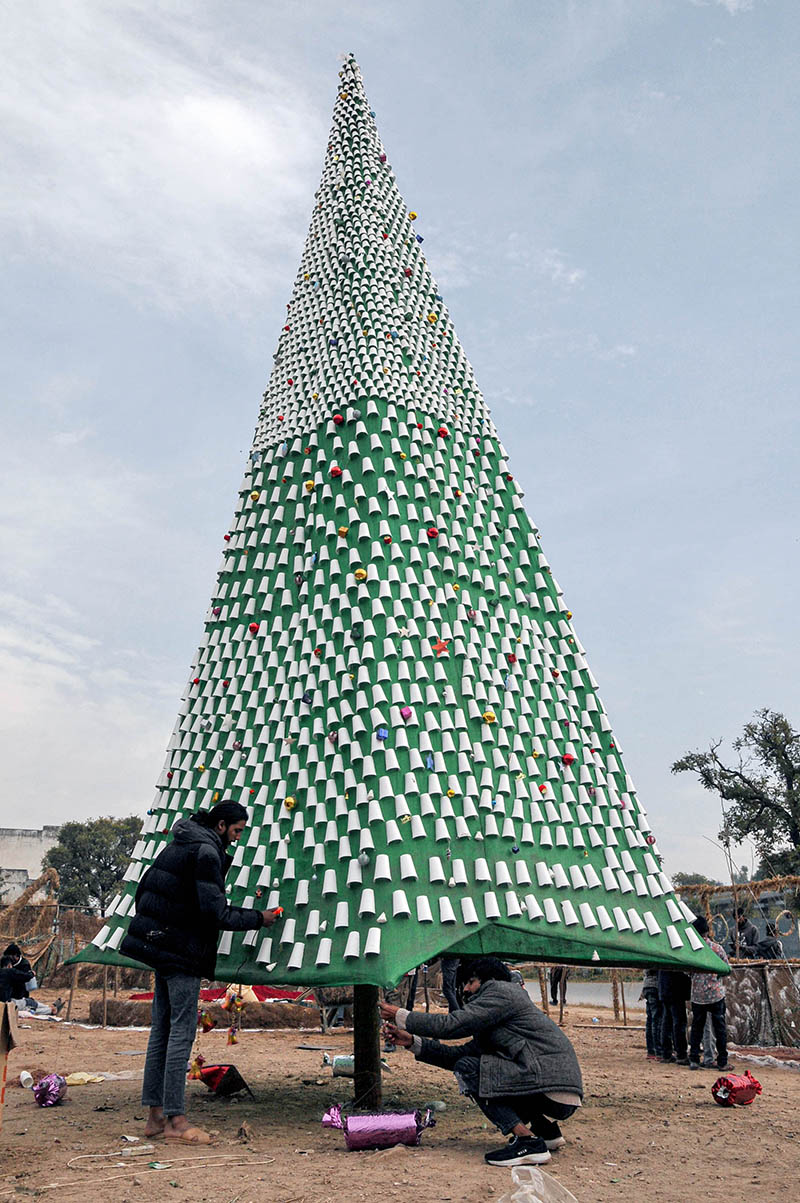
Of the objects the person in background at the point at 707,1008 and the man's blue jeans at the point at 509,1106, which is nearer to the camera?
the man's blue jeans at the point at 509,1106

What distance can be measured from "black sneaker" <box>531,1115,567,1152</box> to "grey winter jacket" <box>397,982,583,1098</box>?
11.8 inches

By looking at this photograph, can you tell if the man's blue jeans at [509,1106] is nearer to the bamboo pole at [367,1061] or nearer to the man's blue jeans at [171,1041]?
the bamboo pole at [367,1061]

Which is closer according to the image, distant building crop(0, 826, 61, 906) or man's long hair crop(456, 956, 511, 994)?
man's long hair crop(456, 956, 511, 994)

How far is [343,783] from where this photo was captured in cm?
600

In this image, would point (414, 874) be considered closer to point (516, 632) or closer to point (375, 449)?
point (516, 632)

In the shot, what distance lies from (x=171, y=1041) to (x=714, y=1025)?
271 inches

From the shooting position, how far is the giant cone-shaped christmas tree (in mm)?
5711

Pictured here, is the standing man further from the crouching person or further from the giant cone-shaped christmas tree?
the crouching person

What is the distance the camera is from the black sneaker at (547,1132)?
5.11 m

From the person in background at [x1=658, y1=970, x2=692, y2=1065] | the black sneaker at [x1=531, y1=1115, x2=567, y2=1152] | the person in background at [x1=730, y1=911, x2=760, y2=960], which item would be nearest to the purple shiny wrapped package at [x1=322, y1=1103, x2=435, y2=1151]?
the black sneaker at [x1=531, y1=1115, x2=567, y2=1152]

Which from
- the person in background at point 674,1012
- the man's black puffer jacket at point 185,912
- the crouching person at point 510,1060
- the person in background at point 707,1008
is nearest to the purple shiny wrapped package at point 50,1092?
the man's black puffer jacket at point 185,912

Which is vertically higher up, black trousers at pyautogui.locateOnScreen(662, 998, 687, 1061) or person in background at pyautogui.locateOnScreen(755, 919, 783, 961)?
person in background at pyautogui.locateOnScreen(755, 919, 783, 961)

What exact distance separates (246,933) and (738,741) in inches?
1269

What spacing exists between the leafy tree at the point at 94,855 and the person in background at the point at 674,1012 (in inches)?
1946
